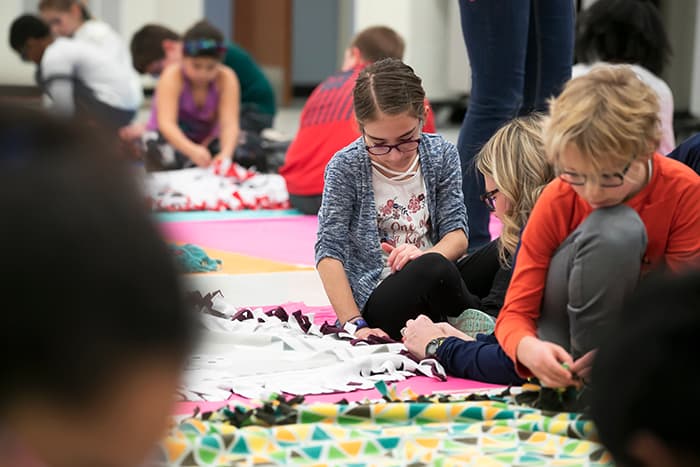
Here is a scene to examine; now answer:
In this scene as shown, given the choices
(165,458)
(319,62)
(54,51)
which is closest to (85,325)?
(165,458)

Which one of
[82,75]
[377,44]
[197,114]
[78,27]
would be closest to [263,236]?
[377,44]

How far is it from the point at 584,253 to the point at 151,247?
1.11 metres

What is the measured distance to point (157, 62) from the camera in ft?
17.6

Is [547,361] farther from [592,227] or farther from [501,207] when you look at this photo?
[501,207]

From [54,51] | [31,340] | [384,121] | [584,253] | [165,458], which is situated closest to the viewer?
[31,340]

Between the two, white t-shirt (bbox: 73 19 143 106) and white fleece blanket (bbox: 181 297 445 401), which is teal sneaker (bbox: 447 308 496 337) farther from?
white t-shirt (bbox: 73 19 143 106)

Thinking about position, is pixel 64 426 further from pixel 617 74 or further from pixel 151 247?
pixel 617 74

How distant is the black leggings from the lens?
2102 millimetres

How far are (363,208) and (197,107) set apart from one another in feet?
9.10

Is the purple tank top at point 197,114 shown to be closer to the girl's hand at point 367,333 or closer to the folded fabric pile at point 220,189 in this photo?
the folded fabric pile at point 220,189

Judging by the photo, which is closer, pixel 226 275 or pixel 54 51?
pixel 226 275

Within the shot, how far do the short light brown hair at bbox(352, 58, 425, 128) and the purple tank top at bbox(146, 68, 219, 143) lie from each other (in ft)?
8.87

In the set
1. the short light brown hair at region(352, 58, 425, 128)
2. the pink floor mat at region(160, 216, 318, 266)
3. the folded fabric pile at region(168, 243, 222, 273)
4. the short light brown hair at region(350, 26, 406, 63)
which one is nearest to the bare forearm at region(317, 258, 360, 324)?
the short light brown hair at region(352, 58, 425, 128)

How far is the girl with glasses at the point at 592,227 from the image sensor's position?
1.58 m
